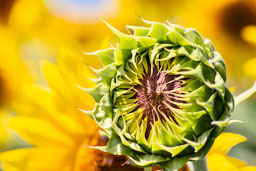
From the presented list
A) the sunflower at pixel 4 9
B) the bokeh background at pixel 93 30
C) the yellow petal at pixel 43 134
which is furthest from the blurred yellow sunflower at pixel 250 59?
the sunflower at pixel 4 9

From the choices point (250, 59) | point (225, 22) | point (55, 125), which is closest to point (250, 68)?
point (250, 59)

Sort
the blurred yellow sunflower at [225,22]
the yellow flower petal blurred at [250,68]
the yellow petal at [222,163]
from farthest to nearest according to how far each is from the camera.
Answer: the blurred yellow sunflower at [225,22], the yellow flower petal blurred at [250,68], the yellow petal at [222,163]

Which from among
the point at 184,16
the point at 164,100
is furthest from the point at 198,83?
the point at 184,16

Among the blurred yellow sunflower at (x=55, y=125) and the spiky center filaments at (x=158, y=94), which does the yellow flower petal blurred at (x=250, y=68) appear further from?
the spiky center filaments at (x=158, y=94)

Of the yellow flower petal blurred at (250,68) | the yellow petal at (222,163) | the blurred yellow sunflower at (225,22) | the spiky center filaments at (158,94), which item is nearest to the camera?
the spiky center filaments at (158,94)

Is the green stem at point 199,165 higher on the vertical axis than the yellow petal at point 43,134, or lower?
lower

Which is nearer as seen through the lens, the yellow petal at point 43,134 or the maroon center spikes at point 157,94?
the maroon center spikes at point 157,94

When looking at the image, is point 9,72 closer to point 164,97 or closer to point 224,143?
point 224,143

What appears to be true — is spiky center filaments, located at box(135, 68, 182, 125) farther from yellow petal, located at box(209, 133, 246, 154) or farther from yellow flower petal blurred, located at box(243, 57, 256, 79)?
yellow flower petal blurred, located at box(243, 57, 256, 79)
